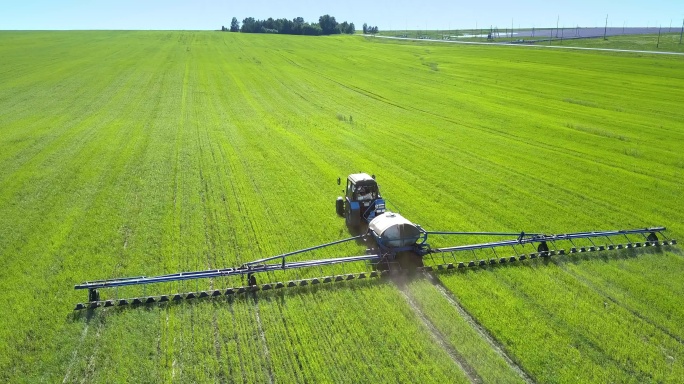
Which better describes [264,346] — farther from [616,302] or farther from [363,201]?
[616,302]

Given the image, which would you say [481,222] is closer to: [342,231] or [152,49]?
[342,231]

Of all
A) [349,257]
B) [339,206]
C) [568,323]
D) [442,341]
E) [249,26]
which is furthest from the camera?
[249,26]

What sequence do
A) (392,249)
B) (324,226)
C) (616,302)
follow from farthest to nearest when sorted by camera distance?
(324,226) → (392,249) → (616,302)

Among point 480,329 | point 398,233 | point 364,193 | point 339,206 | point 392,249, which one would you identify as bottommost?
point 480,329

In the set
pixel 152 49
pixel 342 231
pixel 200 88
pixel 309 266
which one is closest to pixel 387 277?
pixel 309 266

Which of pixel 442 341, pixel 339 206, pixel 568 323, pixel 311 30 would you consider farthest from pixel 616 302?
pixel 311 30

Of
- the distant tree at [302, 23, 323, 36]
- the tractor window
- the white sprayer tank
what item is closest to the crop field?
the white sprayer tank
